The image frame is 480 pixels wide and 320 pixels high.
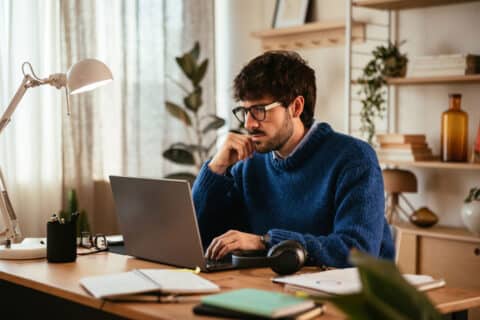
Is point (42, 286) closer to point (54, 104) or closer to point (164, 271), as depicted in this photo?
point (164, 271)

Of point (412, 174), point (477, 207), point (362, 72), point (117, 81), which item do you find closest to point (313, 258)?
point (477, 207)

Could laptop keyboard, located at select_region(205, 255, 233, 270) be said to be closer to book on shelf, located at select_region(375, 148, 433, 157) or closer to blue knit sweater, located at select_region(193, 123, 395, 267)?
blue knit sweater, located at select_region(193, 123, 395, 267)

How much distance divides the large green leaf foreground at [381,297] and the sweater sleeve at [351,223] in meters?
1.07

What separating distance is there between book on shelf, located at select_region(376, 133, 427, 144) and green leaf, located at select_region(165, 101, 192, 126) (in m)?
1.17

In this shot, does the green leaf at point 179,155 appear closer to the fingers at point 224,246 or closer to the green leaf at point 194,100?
the green leaf at point 194,100

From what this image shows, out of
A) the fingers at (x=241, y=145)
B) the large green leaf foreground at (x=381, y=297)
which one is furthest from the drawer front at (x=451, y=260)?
the large green leaf foreground at (x=381, y=297)

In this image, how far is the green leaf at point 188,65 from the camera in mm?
4273

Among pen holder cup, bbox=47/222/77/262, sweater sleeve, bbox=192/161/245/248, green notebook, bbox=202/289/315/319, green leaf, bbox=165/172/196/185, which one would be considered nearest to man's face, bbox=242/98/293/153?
sweater sleeve, bbox=192/161/245/248

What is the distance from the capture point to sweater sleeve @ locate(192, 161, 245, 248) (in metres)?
2.44

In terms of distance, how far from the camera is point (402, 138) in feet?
11.7

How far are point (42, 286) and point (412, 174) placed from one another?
2.26m

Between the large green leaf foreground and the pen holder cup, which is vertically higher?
the large green leaf foreground

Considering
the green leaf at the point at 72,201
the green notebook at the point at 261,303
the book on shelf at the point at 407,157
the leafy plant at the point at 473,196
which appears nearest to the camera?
the green notebook at the point at 261,303

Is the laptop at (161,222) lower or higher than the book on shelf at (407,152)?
lower
